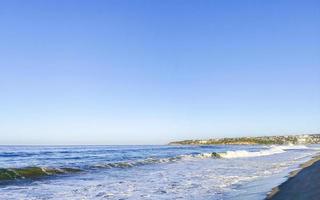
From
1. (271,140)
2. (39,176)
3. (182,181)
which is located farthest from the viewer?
(271,140)

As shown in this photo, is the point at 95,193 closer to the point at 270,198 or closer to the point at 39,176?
the point at 270,198

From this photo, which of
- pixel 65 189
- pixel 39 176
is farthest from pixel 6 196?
pixel 39 176

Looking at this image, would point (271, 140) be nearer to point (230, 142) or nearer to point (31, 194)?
point (230, 142)

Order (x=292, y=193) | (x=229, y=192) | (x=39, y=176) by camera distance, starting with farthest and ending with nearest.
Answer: (x=39, y=176) → (x=229, y=192) → (x=292, y=193)

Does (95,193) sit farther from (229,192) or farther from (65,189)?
(229,192)

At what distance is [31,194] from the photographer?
17.2 meters

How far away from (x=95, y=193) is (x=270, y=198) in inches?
271

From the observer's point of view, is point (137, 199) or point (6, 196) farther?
point (6, 196)

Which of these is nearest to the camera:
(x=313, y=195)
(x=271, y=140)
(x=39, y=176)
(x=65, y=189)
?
(x=313, y=195)

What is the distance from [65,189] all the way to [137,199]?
15.6 feet

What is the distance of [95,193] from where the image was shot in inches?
666

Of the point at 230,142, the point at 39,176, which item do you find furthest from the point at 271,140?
the point at 39,176

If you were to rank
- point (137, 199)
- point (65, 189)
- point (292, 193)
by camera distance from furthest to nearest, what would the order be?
point (65, 189)
point (137, 199)
point (292, 193)

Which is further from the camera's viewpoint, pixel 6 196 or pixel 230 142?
pixel 230 142
